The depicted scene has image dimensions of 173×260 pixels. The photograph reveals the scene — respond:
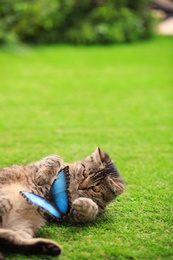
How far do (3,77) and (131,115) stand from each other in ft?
8.01

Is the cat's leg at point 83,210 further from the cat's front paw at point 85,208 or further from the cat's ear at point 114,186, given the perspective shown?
the cat's ear at point 114,186

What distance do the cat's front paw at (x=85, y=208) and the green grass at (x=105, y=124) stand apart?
75 mm

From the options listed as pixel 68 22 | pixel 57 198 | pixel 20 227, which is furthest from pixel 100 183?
pixel 68 22

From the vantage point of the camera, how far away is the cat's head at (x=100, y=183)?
3.38 meters

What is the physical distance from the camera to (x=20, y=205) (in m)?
3.07

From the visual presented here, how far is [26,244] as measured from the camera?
2.74m

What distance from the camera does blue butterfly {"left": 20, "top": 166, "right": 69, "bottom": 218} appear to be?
298 centimetres

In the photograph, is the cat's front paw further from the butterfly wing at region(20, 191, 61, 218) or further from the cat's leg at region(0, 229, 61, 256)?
the cat's leg at region(0, 229, 61, 256)

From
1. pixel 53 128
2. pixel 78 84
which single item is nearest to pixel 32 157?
pixel 53 128

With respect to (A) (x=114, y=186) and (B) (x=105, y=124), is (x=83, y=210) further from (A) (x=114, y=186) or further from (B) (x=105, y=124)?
(B) (x=105, y=124)

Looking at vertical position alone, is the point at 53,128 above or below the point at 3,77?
below

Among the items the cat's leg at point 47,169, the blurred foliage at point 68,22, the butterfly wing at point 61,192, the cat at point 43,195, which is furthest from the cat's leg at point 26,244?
the blurred foliage at point 68,22

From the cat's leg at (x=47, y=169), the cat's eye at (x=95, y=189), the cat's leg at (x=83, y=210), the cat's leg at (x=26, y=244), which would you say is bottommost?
the cat's leg at (x=26, y=244)

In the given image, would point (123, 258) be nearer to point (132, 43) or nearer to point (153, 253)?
point (153, 253)
